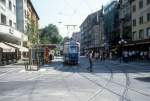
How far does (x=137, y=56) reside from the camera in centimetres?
6016

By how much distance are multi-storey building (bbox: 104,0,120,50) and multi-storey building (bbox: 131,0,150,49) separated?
17760mm

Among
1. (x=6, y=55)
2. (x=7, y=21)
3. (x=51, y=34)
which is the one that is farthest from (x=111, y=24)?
(x=51, y=34)

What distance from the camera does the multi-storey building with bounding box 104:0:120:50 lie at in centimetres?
8994

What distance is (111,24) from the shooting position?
3824 inches

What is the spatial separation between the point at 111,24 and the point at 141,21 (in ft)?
107

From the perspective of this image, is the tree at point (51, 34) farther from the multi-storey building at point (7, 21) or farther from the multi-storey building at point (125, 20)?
the multi-storey building at point (7, 21)

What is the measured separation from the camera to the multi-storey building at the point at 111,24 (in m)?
89.9

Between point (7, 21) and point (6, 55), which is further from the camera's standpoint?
point (7, 21)

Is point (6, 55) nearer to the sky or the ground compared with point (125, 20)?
nearer to the ground

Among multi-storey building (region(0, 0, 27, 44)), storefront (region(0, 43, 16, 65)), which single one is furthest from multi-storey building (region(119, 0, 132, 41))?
storefront (region(0, 43, 16, 65))

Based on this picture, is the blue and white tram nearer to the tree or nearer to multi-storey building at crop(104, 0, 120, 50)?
multi-storey building at crop(104, 0, 120, 50)

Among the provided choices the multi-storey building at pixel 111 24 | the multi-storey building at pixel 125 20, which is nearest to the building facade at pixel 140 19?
the multi-storey building at pixel 125 20

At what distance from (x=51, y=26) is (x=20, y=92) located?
146185 millimetres

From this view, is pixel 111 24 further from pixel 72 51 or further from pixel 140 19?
pixel 72 51
